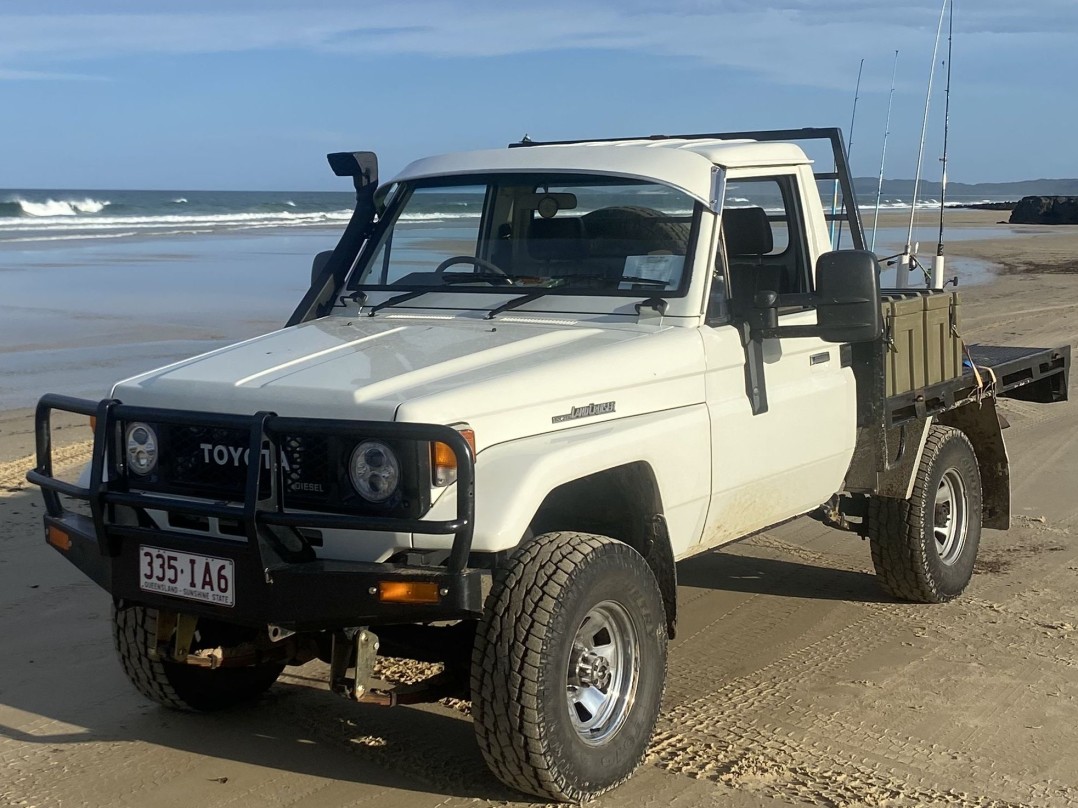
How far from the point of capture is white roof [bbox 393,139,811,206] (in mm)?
4863

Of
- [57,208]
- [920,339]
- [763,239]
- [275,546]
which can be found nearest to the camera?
[275,546]

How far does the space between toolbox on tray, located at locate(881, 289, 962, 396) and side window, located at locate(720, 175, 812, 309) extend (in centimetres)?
42

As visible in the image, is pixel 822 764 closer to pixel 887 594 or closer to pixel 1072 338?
pixel 887 594

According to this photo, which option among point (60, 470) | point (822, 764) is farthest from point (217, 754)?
point (60, 470)

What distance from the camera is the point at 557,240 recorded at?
5.09m

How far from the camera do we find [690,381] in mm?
4473

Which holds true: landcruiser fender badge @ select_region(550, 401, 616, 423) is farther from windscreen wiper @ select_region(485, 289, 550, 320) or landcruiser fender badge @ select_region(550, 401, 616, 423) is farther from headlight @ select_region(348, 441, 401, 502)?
windscreen wiper @ select_region(485, 289, 550, 320)

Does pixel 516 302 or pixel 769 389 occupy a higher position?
pixel 516 302

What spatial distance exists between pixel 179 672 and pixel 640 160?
2.51 m

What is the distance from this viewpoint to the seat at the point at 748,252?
4.96 m

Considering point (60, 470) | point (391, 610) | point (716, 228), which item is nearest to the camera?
point (391, 610)

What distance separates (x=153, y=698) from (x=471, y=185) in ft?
7.72

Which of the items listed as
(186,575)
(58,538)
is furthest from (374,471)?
(58,538)

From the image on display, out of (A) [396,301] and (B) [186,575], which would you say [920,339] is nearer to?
(A) [396,301]
